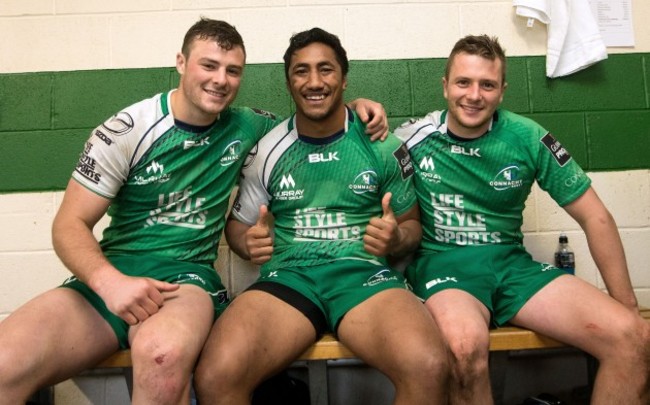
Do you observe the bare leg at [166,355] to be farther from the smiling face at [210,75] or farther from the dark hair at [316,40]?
the dark hair at [316,40]

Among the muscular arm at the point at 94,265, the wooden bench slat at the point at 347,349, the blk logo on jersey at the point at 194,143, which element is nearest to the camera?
the muscular arm at the point at 94,265

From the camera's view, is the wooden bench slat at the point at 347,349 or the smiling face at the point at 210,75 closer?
the wooden bench slat at the point at 347,349

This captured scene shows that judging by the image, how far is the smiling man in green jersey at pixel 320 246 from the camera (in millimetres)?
1495

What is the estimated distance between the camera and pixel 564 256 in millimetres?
2320

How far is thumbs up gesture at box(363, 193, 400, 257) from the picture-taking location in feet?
5.69

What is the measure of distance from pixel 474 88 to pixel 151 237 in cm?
121

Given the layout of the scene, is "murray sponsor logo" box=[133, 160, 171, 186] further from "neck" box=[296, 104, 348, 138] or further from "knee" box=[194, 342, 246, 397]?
"knee" box=[194, 342, 246, 397]

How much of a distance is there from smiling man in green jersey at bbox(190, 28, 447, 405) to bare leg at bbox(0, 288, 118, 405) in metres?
0.34

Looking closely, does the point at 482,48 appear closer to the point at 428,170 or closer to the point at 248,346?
the point at 428,170

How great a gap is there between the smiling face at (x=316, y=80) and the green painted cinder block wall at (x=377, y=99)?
43 cm

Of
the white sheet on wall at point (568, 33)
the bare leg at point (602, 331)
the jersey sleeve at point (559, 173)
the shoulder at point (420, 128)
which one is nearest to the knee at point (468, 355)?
the bare leg at point (602, 331)

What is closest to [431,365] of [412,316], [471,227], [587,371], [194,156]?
[412,316]

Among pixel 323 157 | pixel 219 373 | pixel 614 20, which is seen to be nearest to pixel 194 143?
pixel 323 157

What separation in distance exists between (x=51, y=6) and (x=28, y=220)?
2.94ft
